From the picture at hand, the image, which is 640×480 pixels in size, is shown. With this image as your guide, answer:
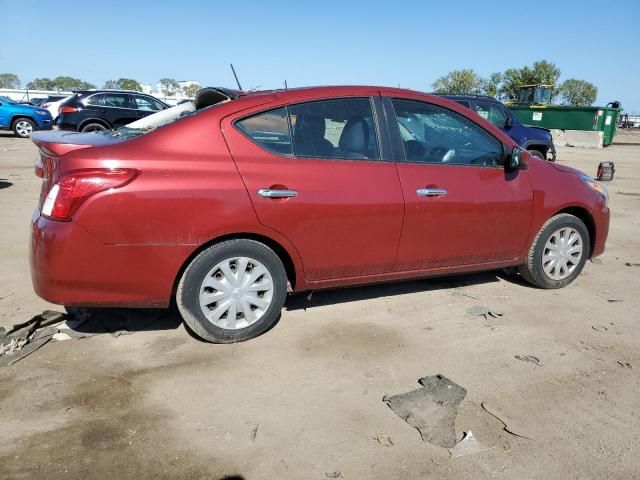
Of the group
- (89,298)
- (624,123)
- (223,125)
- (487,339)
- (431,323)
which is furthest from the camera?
(624,123)

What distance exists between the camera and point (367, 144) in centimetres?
388

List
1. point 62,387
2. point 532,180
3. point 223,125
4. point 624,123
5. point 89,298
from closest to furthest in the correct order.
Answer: point 62,387 → point 89,298 → point 223,125 → point 532,180 → point 624,123

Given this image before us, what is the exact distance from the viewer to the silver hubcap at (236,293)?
3.46 metres

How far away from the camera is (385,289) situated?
15.7 feet

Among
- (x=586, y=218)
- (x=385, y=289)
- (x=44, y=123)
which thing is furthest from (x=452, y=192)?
(x=44, y=123)

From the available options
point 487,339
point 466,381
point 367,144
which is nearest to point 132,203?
point 367,144

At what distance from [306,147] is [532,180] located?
204 cm

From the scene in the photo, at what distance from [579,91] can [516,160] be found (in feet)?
391

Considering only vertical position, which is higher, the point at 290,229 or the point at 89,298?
the point at 290,229

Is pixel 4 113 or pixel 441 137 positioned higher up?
pixel 4 113

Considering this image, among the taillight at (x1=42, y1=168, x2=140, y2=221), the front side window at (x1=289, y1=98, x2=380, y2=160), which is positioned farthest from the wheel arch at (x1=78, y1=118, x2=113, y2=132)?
the taillight at (x1=42, y1=168, x2=140, y2=221)

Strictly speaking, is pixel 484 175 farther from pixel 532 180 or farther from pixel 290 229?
pixel 290 229

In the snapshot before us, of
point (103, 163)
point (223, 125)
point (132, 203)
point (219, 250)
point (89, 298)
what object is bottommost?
point (89, 298)

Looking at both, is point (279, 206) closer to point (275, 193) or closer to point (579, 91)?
point (275, 193)
